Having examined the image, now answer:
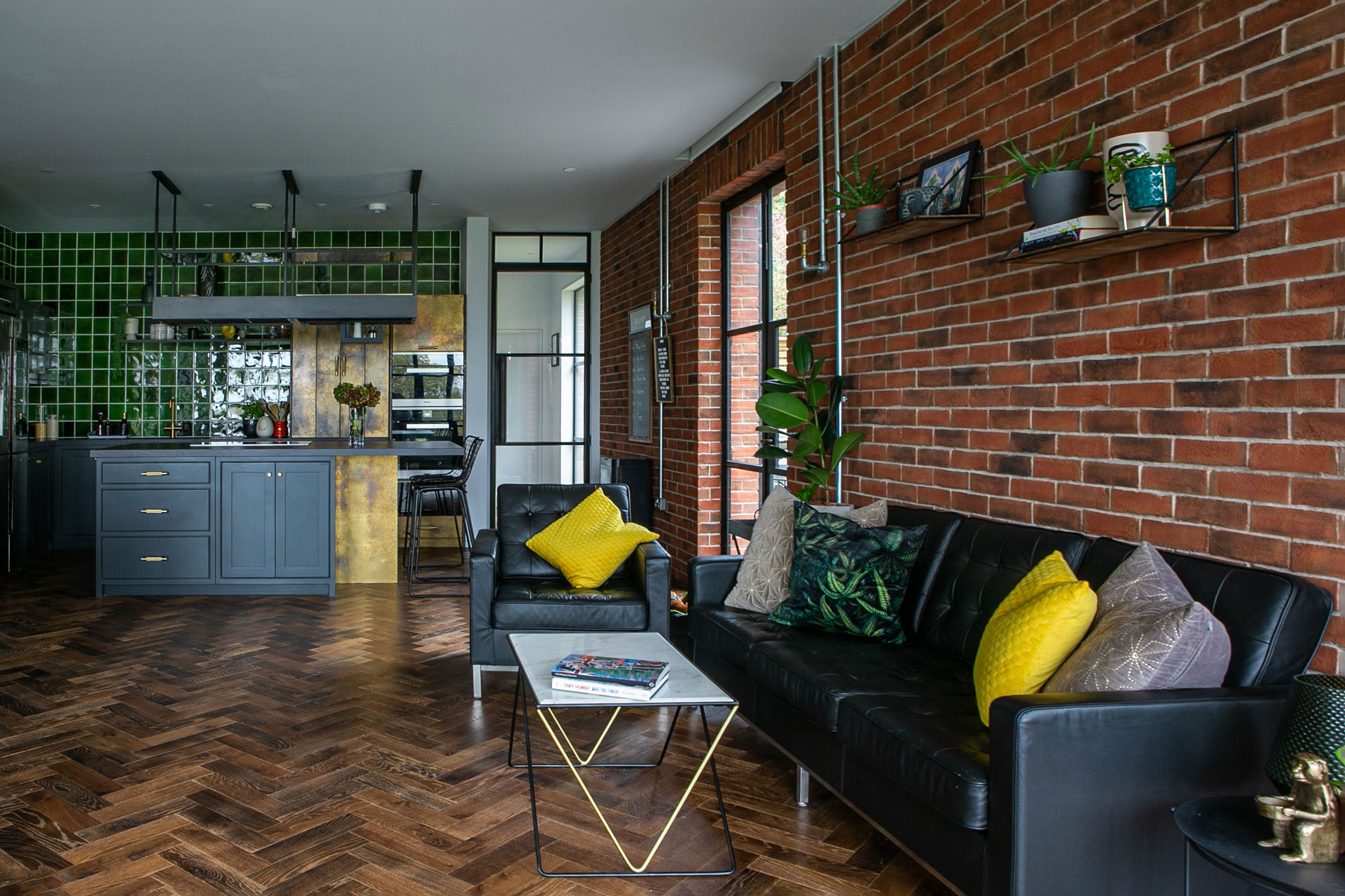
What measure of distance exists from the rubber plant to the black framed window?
42.7 inches

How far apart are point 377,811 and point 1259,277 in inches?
109

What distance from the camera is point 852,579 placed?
10.3 ft

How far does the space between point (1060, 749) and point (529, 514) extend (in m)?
3.08

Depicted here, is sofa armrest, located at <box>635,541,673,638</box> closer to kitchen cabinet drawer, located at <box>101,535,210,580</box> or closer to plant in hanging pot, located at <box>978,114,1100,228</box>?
plant in hanging pot, located at <box>978,114,1100,228</box>

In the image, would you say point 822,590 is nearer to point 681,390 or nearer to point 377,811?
point 377,811

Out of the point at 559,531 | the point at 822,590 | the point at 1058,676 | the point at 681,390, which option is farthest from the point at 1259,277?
the point at 681,390

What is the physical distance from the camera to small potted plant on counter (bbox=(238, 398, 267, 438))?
25.8 ft

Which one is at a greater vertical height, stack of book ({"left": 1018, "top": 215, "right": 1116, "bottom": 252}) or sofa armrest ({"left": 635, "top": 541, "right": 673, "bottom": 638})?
stack of book ({"left": 1018, "top": 215, "right": 1116, "bottom": 252})

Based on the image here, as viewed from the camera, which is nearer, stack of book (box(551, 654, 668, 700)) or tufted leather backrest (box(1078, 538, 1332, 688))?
tufted leather backrest (box(1078, 538, 1332, 688))

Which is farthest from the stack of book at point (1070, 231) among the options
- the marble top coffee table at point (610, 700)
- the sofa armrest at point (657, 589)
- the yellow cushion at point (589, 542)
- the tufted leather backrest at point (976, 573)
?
the yellow cushion at point (589, 542)

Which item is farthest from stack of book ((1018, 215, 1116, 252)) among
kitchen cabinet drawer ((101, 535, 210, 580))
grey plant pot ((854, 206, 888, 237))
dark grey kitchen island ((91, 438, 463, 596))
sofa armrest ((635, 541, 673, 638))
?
kitchen cabinet drawer ((101, 535, 210, 580))

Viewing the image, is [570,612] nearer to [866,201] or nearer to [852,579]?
[852,579]

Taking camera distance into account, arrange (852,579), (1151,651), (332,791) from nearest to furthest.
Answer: (1151,651), (332,791), (852,579)

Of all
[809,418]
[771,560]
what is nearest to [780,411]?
[809,418]
